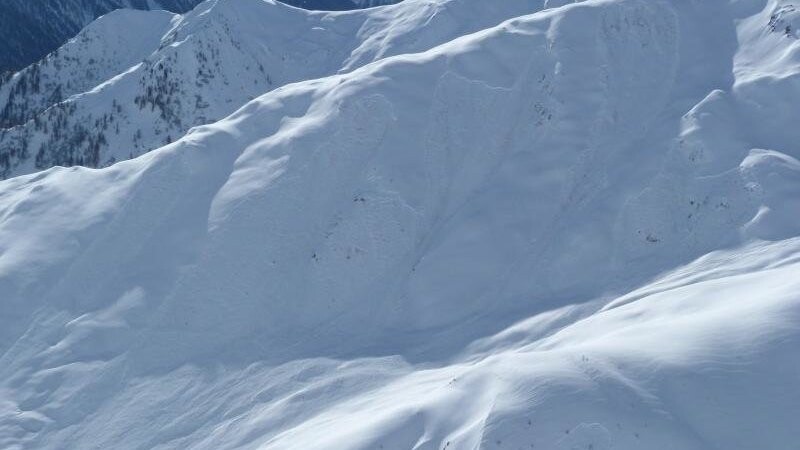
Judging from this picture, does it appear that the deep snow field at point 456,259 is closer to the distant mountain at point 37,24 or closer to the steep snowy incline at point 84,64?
the steep snowy incline at point 84,64

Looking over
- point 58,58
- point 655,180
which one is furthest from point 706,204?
point 58,58

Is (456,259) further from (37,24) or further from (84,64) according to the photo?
(37,24)

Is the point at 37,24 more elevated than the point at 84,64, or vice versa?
the point at 37,24

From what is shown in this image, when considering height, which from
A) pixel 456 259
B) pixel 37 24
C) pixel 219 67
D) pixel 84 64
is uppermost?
pixel 37 24

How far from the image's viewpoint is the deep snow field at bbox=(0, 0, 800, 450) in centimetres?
1969

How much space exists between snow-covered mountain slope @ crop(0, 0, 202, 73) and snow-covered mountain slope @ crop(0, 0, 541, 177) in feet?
260

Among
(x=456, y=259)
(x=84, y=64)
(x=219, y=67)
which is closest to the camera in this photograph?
(x=456, y=259)

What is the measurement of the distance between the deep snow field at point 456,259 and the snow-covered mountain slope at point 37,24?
461 ft

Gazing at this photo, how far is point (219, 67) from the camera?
8975 cm

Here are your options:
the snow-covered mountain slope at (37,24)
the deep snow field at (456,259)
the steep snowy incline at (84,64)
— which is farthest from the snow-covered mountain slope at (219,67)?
the snow-covered mountain slope at (37,24)

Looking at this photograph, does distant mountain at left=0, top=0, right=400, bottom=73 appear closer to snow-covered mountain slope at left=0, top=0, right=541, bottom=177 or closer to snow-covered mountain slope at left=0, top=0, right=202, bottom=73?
snow-covered mountain slope at left=0, top=0, right=202, bottom=73

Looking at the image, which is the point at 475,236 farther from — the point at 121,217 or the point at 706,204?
the point at 121,217

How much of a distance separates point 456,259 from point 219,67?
65092mm

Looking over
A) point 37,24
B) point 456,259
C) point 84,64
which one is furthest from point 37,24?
point 456,259
